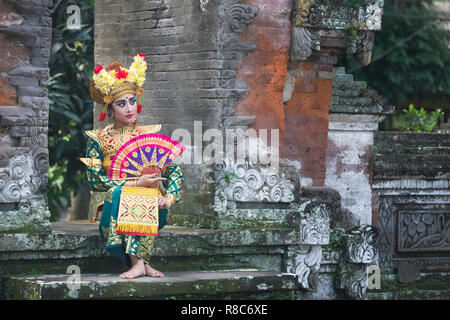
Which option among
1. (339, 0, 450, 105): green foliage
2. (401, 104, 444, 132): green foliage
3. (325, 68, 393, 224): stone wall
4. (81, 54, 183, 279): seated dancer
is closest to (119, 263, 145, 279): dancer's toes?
(81, 54, 183, 279): seated dancer

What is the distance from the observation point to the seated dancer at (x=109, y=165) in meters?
7.18

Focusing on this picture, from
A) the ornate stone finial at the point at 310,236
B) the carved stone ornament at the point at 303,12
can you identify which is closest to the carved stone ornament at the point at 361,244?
the ornate stone finial at the point at 310,236

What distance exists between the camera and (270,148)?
8648 millimetres

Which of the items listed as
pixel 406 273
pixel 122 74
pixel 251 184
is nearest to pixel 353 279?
pixel 406 273

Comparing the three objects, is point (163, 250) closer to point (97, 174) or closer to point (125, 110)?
point (97, 174)

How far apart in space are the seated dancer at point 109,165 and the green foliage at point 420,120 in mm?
4824

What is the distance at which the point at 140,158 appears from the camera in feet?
24.1

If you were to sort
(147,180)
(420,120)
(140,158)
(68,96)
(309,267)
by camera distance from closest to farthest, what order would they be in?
(147,180)
(140,158)
(309,267)
(68,96)
(420,120)

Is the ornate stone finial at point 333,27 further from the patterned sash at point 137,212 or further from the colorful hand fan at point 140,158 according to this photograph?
the patterned sash at point 137,212

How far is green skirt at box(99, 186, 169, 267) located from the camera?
7.14 meters

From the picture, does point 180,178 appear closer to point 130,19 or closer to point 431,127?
point 130,19

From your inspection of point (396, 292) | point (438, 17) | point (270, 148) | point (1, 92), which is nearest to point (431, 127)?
point (396, 292)

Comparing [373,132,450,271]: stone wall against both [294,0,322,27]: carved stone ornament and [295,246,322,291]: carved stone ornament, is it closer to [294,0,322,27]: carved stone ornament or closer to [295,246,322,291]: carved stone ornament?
[295,246,322,291]: carved stone ornament

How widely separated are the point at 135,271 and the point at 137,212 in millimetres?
408
